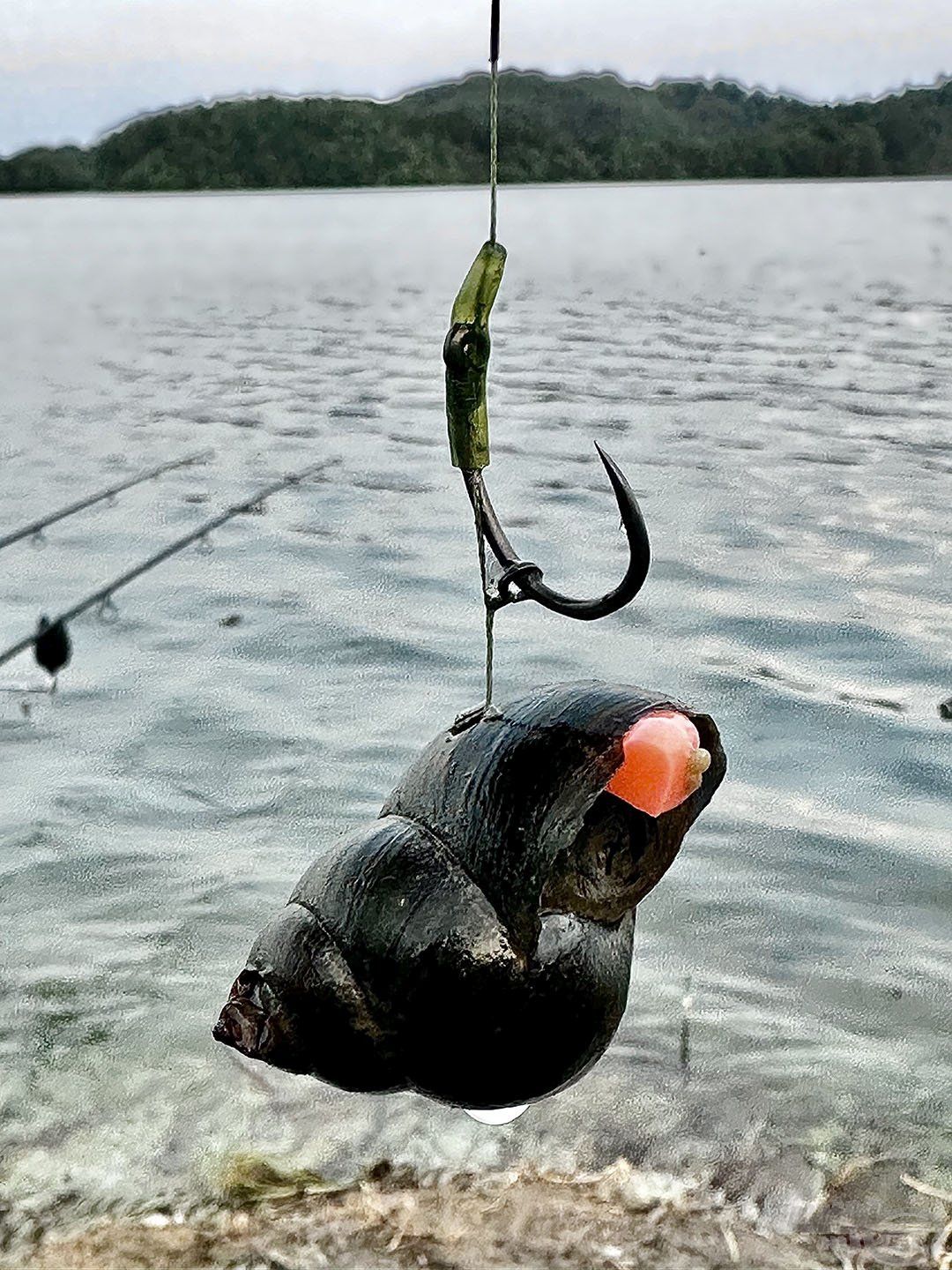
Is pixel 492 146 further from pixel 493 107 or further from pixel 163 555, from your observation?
pixel 163 555

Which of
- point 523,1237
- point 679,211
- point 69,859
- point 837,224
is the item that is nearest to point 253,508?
point 69,859

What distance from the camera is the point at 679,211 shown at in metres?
85.7

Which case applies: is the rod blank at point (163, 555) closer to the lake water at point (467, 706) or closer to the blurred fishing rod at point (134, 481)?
the lake water at point (467, 706)

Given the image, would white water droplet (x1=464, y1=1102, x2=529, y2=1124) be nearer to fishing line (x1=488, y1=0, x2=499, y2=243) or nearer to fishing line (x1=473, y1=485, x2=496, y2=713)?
fishing line (x1=473, y1=485, x2=496, y2=713)

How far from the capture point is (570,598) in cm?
188

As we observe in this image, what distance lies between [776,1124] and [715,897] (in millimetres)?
1626

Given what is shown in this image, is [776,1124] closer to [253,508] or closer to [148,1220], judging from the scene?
[148,1220]

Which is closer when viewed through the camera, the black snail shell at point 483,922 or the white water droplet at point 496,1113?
the black snail shell at point 483,922

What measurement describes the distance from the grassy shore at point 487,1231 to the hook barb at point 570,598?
3.45 m

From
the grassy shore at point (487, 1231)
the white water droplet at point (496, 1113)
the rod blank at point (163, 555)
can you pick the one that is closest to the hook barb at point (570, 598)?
the white water droplet at point (496, 1113)

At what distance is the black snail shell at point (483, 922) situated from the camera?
1.92 meters

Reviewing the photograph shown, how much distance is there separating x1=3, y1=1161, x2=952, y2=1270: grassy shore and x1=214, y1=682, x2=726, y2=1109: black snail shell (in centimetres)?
308

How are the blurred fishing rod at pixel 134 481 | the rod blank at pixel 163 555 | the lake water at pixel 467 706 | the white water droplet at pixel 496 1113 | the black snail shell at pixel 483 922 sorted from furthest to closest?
the blurred fishing rod at pixel 134 481 → the rod blank at pixel 163 555 → the lake water at pixel 467 706 → the white water droplet at pixel 496 1113 → the black snail shell at pixel 483 922

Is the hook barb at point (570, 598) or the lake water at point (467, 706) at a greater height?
the hook barb at point (570, 598)
